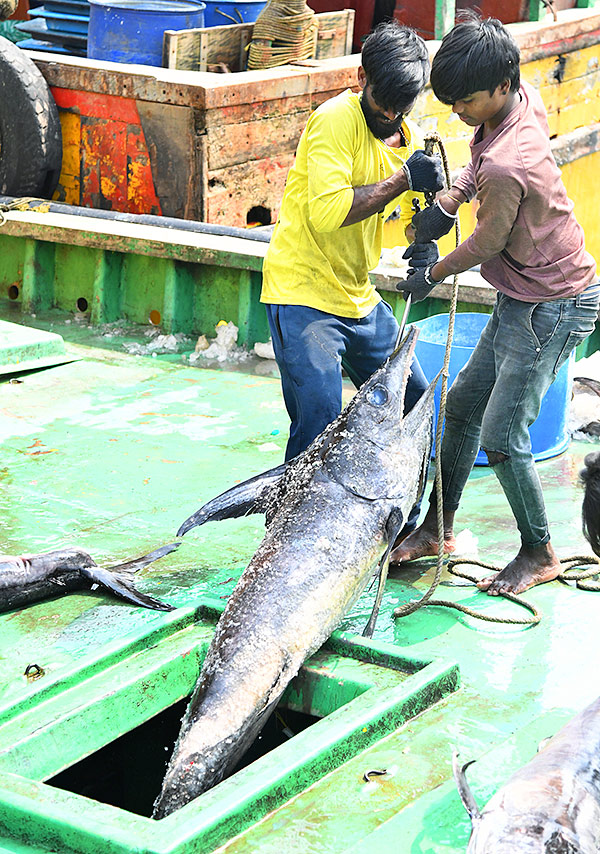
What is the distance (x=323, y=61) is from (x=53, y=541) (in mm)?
6652

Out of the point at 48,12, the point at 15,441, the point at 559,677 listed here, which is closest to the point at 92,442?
the point at 15,441

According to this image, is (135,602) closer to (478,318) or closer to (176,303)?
(478,318)

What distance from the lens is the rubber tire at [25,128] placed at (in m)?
9.33

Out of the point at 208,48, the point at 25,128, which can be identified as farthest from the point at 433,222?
the point at 208,48

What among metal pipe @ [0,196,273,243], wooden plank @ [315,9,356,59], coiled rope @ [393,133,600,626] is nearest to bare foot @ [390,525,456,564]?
coiled rope @ [393,133,600,626]

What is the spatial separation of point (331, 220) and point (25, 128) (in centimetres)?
554

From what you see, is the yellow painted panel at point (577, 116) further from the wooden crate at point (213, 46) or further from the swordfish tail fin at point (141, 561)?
the swordfish tail fin at point (141, 561)

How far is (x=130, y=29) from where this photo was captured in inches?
400

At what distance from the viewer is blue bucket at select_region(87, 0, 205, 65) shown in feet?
33.3

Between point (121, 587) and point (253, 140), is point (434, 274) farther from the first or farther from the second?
point (253, 140)

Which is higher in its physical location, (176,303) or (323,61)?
(323,61)

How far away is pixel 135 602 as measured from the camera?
4477mm

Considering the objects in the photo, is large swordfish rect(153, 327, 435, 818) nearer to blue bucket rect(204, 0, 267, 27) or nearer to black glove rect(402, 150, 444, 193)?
black glove rect(402, 150, 444, 193)

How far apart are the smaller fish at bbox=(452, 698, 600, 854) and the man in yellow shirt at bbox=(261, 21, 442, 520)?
204 centimetres
